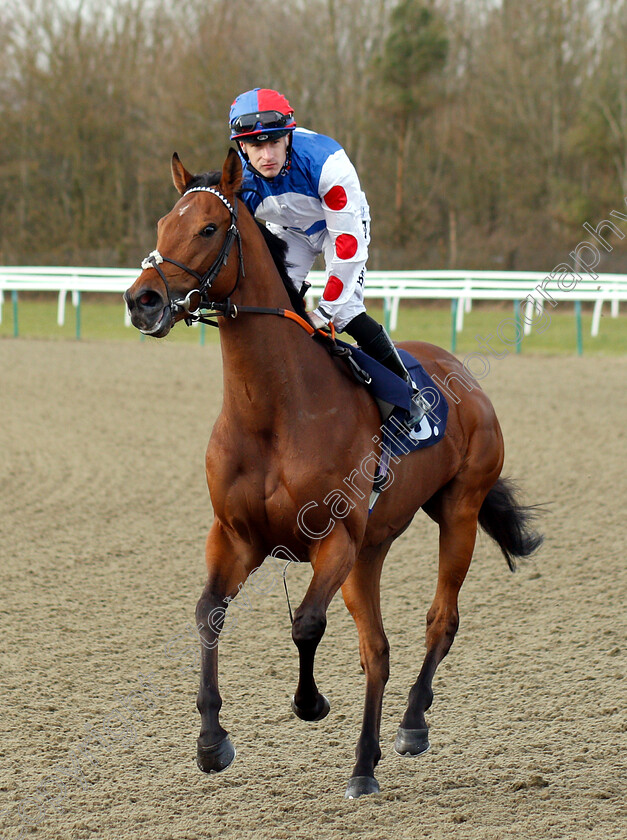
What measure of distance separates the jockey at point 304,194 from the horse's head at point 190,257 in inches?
7.9

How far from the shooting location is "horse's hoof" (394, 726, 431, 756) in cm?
352

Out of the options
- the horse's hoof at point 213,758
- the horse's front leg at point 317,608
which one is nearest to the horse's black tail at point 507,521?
the horse's front leg at point 317,608

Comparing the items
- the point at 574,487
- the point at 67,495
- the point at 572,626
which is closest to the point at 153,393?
the point at 67,495

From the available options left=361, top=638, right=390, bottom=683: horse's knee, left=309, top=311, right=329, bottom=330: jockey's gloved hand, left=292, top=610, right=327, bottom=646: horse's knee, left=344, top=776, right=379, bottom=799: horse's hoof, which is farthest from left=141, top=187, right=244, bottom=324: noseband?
left=344, top=776, right=379, bottom=799: horse's hoof

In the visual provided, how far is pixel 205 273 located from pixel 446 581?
74.3 inches

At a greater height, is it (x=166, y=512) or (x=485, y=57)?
(x=485, y=57)

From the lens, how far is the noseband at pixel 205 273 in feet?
9.27

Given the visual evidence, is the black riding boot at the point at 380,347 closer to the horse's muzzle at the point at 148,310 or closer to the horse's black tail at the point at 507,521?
the horse's black tail at the point at 507,521

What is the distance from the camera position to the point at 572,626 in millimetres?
4797

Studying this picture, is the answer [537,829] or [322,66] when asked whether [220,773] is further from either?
[322,66]

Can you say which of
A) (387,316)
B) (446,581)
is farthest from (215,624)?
(387,316)

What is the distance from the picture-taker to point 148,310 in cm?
275

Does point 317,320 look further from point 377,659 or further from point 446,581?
point 446,581

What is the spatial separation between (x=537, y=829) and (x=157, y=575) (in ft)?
A: 10.4
